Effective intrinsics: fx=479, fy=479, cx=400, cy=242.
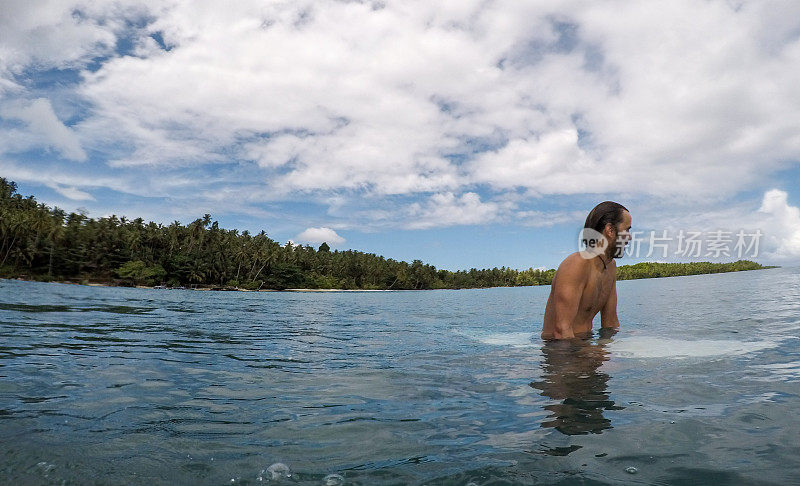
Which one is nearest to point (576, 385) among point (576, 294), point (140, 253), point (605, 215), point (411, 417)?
point (411, 417)

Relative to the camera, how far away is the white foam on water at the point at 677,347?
20.7 feet

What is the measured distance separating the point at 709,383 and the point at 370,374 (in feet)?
11.4

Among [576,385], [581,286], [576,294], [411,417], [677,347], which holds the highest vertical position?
[581,286]

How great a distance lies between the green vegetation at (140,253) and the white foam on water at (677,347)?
106 metres

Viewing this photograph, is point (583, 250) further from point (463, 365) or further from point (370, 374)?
point (370, 374)

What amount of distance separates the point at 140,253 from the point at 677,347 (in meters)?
115

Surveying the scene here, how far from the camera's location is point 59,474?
8.03ft

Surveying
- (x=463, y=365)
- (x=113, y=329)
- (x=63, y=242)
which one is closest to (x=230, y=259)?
(x=63, y=242)

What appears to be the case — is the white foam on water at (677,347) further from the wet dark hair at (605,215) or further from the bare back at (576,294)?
the wet dark hair at (605,215)

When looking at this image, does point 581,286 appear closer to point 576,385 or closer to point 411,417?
point 576,385

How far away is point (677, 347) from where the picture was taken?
698 cm

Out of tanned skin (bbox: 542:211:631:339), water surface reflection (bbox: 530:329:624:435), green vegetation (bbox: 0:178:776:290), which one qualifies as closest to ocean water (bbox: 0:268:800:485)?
water surface reflection (bbox: 530:329:624:435)

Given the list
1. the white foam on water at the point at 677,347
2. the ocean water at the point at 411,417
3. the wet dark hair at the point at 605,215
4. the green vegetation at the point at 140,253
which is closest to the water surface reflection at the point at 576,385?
the ocean water at the point at 411,417

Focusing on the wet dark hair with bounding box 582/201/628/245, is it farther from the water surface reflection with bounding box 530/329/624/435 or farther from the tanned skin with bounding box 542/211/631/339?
the water surface reflection with bounding box 530/329/624/435
